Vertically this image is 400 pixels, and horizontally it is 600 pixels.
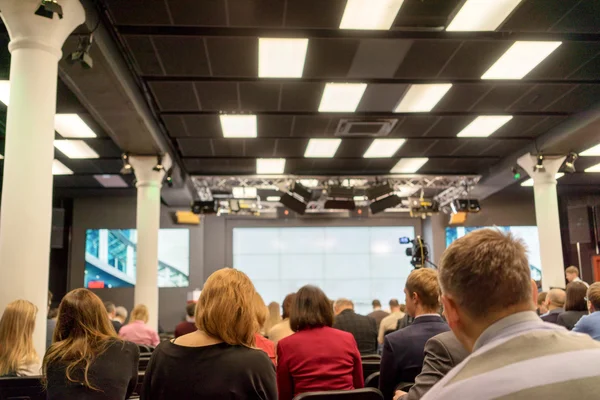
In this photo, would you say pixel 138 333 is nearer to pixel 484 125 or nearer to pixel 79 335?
pixel 79 335

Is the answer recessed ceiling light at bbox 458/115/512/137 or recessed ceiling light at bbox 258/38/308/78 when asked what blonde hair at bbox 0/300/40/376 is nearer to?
recessed ceiling light at bbox 258/38/308/78

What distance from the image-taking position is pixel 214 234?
50.0 feet

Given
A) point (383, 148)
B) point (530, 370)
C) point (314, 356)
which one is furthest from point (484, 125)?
point (530, 370)

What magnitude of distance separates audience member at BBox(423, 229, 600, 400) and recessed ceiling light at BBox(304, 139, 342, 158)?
8316 mm

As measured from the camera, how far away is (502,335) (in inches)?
37.0

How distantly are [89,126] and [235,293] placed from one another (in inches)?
279

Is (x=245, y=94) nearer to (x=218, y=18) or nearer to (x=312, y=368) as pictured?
(x=218, y=18)

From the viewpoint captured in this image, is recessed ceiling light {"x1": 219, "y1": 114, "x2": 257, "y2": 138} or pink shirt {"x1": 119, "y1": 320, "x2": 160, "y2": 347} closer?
pink shirt {"x1": 119, "y1": 320, "x2": 160, "y2": 347}

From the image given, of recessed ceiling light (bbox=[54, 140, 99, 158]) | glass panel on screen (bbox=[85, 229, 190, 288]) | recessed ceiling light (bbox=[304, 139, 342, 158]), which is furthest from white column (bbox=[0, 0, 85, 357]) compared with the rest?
glass panel on screen (bbox=[85, 229, 190, 288])

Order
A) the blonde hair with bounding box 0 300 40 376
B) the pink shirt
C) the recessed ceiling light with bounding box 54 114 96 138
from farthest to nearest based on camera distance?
the recessed ceiling light with bounding box 54 114 96 138
the pink shirt
the blonde hair with bounding box 0 300 40 376

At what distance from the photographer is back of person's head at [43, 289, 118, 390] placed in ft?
7.94

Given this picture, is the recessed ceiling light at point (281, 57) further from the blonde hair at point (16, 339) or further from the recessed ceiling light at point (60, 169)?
the recessed ceiling light at point (60, 169)

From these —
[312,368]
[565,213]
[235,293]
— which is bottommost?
[312,368]

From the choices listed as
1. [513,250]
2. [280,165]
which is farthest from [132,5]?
[280,165]
